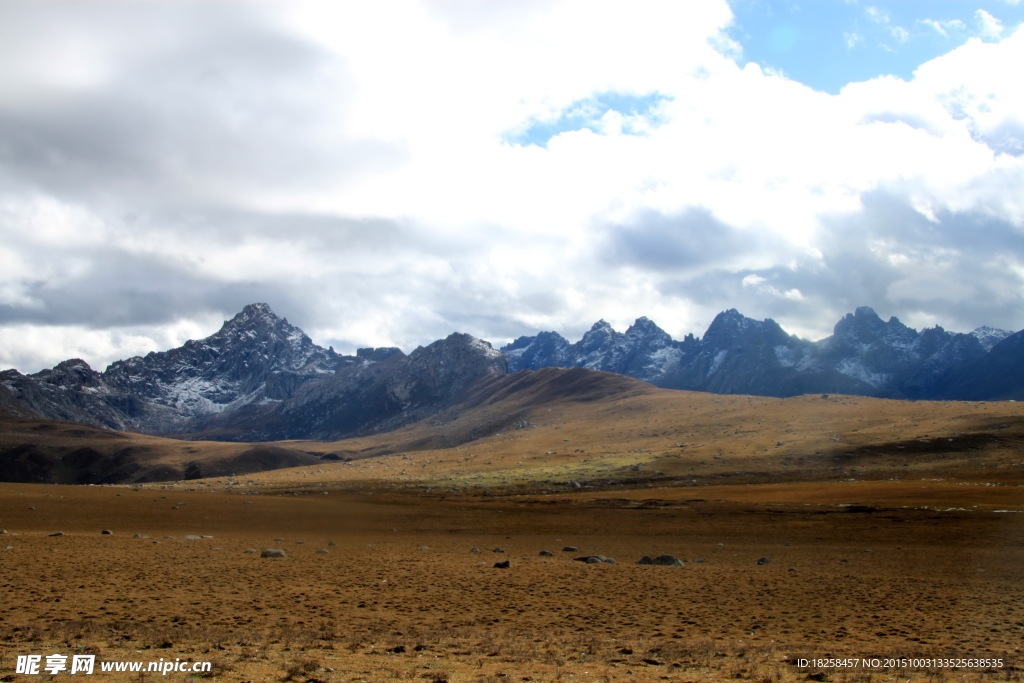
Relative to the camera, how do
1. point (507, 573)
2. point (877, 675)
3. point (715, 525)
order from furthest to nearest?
point (715, 525) → point (507, 573) → point (877, 675)

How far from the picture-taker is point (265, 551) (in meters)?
43.2

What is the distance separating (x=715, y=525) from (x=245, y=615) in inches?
2098

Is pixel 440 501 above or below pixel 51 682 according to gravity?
below

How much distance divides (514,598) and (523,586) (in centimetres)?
301

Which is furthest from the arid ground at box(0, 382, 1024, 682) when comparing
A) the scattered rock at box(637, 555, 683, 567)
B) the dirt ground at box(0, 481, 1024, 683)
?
the scattered rock at box(637, 555, 683, 567)

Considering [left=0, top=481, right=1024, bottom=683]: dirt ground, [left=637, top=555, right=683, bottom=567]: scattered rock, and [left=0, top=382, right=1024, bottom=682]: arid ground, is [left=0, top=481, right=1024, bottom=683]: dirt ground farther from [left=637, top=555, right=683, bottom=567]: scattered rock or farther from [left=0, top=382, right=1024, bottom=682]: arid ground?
[left=637, top=555, right=683, bottom=567]: scattered rock

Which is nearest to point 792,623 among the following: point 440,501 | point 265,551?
point 265,551

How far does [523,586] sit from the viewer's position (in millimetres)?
34906

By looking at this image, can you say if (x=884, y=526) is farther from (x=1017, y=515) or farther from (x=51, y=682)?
(x=51, y=682)

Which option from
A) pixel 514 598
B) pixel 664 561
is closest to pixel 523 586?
pixel 514 598

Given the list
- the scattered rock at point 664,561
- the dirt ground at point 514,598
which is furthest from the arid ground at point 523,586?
the scattered rock at point 664,561

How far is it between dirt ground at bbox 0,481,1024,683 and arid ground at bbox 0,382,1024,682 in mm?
169

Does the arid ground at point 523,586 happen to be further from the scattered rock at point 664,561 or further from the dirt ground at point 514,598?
the scattered rock at point 664,561

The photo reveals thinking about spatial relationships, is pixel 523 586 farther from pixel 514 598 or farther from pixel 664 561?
pixel 664 561
